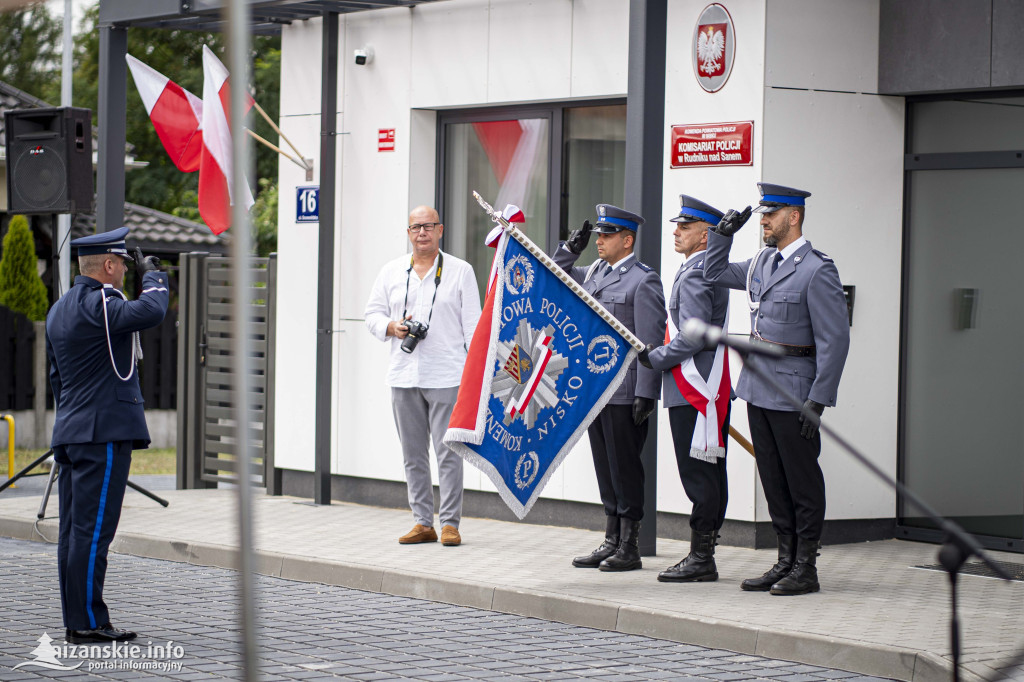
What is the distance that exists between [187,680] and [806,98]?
5.52m

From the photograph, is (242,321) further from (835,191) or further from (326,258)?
(326,258)

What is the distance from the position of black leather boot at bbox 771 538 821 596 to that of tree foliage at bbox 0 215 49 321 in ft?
49.7

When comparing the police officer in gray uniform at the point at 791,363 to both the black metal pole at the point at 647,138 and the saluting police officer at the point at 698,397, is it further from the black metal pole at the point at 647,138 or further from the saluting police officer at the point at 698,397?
the black metal pole at the point at 647,138

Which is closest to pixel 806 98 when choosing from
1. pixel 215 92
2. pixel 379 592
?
pixel 379 592

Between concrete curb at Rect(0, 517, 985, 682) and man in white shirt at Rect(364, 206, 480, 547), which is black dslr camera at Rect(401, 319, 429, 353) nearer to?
man in white shirt at Rect(364, 206, 480, 547)

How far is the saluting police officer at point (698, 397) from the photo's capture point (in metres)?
8.24

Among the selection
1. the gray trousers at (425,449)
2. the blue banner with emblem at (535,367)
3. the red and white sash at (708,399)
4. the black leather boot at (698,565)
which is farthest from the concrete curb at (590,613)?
the red and white sash at (708,399)

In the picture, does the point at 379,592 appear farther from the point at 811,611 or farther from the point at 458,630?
the point at 811,611

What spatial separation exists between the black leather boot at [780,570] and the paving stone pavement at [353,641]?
950 millimetres

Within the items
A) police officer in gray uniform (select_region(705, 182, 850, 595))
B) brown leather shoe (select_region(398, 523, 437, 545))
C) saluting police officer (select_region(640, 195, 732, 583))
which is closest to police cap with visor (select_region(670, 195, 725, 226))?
saluting police officer (select_region(640, 195, 732, 583))

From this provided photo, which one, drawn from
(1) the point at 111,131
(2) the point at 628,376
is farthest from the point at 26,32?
(1) the point at 111,131

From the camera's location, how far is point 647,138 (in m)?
9.12

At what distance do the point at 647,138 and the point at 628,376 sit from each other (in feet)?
5.00

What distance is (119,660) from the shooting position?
661 centimetres
